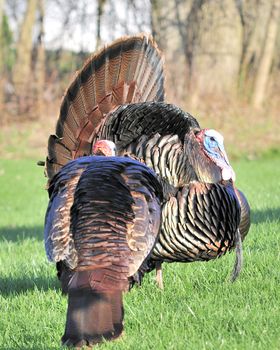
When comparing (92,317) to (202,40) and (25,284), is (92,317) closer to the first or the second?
(25,284)

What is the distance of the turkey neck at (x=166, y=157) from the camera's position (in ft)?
14.9

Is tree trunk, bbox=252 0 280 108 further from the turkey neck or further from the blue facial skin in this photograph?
the blue facial skin

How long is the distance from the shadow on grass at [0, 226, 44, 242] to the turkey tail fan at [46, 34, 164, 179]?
3159 mm

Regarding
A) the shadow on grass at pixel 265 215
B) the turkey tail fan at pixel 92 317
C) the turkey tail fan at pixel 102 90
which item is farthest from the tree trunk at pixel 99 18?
the turkey tail fan at pixel 92 317

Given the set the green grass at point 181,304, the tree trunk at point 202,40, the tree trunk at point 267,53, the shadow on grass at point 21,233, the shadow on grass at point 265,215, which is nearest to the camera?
the green grass at point 181,304

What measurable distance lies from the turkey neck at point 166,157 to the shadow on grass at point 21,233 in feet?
12.4

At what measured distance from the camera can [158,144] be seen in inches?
186

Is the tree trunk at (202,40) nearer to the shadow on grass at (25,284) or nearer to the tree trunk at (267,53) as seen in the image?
the tree trunk at (267,53)

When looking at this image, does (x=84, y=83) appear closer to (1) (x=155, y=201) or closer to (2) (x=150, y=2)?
(1) (x=155, y=201)

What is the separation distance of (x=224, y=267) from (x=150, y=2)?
705 inches

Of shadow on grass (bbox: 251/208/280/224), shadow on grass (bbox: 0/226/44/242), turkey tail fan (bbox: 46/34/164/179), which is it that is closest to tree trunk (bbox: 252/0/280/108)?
shadow on grass (bbox: 0/226/44/242)

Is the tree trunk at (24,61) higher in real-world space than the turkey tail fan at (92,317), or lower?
A: lower

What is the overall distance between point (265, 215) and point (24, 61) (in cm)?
1660

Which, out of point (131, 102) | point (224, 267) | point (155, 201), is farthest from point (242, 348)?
point (131, 102)
